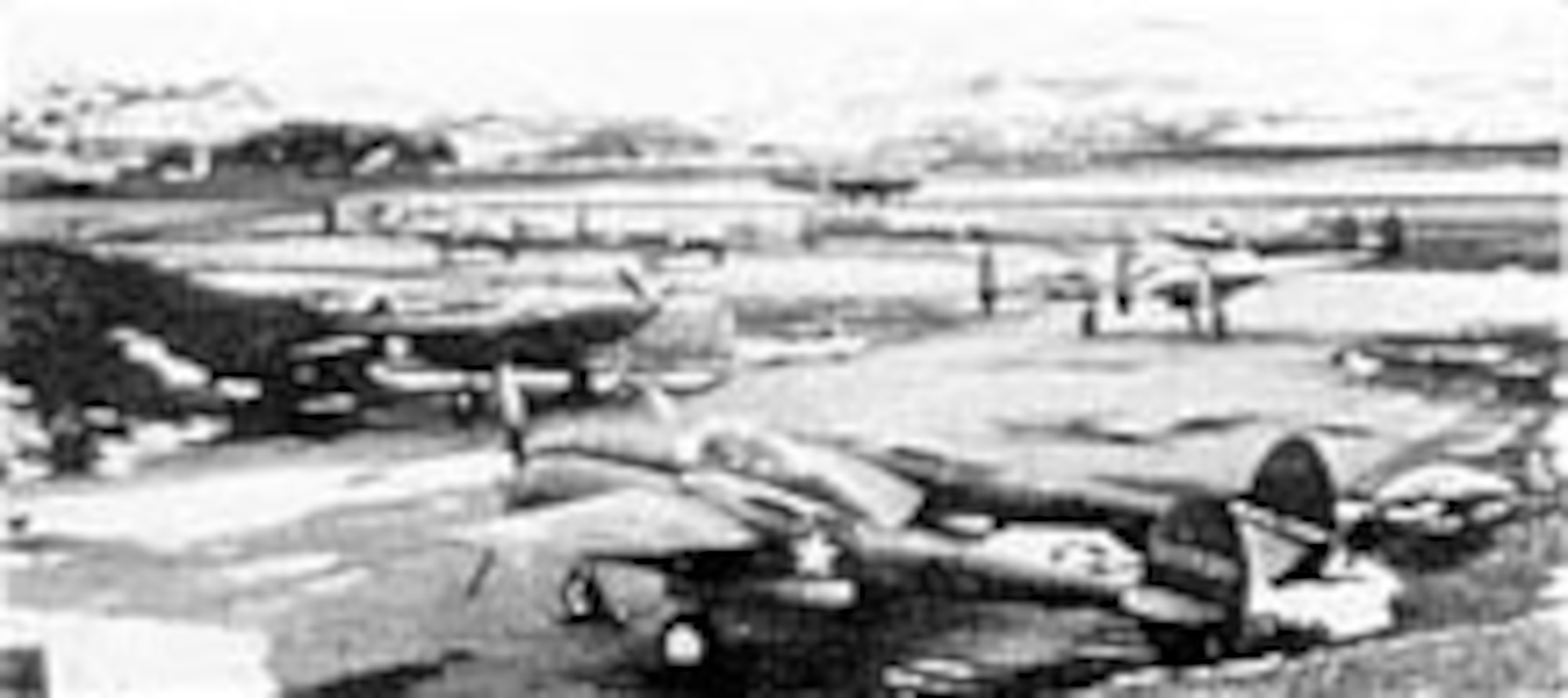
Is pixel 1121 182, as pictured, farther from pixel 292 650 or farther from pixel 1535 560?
pixel 292 650

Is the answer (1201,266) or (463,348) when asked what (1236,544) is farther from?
(463,348)

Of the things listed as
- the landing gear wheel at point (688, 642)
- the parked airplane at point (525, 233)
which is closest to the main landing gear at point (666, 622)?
the landing gear wheel at point (688, 642)

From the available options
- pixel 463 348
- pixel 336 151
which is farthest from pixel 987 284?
pixel 336 151

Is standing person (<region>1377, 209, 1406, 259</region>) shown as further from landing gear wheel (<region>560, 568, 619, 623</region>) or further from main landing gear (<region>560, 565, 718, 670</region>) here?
landing gear wheel (<region>560, 568, 619, 623</region>)

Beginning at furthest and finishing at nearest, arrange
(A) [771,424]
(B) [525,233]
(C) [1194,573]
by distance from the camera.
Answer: (B) [525,233] → (A) [771,424] → (C) [1194,573]

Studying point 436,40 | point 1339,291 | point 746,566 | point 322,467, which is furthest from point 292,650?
point 1339,291

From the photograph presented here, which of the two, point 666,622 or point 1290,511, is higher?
point 1290,511
